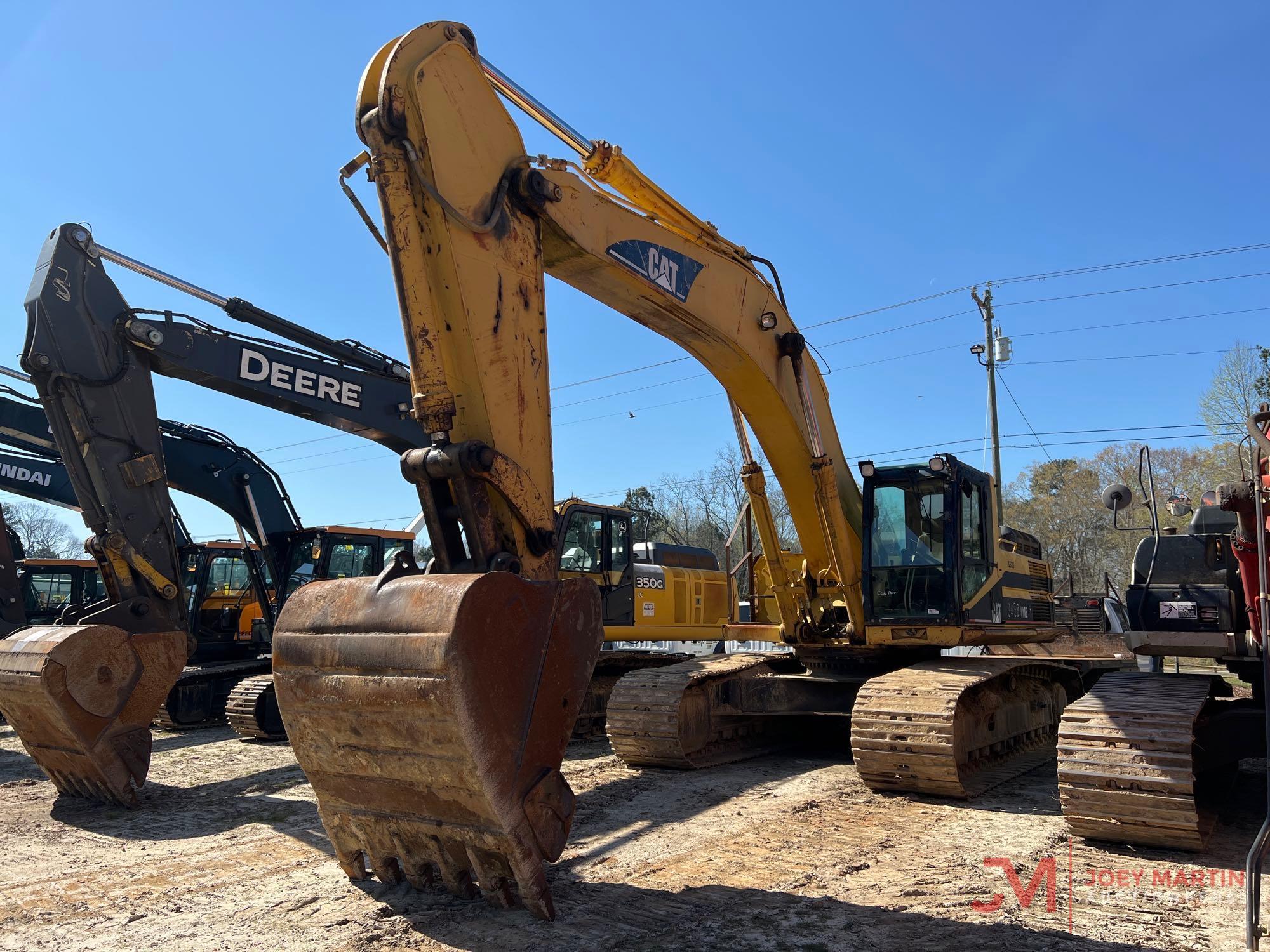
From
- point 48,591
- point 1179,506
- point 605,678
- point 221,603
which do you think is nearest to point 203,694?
point 221,603

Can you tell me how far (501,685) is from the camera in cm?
409

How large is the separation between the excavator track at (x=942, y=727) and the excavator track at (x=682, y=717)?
164cm

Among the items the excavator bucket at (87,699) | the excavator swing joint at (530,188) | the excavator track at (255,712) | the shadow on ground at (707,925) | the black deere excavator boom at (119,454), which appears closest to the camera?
the shadow on ground at (707,925)

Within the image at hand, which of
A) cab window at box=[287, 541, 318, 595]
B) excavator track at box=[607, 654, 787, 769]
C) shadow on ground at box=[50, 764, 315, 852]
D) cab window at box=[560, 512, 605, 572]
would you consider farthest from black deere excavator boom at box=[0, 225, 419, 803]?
cab window at box=[287, 541, 318, 595]

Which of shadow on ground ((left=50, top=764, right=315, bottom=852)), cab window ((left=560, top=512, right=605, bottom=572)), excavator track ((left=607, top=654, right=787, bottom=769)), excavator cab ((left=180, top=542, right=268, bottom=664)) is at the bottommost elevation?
shadow on ground ((left=50, top=764, right=315, bottom=852))

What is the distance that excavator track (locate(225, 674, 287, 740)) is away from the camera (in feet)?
38.3

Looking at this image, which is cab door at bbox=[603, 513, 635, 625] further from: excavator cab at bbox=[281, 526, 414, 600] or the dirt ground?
the dirt ground

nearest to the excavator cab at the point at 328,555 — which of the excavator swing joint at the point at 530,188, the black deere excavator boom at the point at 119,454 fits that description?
the black deere excavator boom at the point at 119,454

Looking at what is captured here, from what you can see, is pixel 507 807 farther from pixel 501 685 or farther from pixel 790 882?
pixel 790 882

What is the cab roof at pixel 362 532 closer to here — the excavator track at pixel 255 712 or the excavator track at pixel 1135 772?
the excavator track at pixel 255 712

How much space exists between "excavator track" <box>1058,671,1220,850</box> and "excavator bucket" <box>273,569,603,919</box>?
3313 millimetres

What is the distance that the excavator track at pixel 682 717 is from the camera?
342 inches

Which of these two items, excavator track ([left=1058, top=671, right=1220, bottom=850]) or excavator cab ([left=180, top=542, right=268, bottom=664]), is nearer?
excavator track ([left=1058, top=671, right=1220, bottom=850])

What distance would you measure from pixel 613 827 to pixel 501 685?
2972mm
